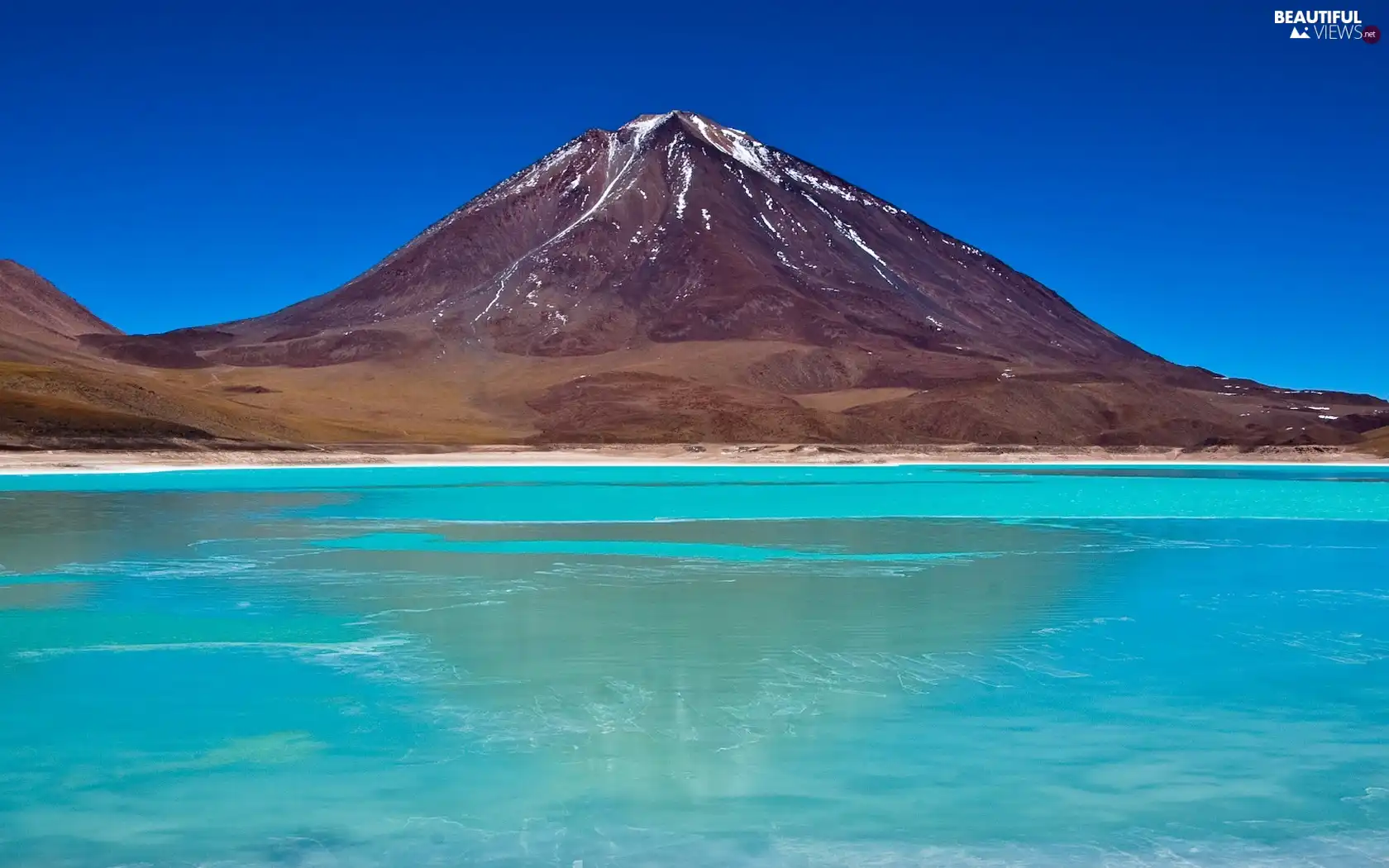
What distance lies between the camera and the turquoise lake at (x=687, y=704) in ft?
26.8

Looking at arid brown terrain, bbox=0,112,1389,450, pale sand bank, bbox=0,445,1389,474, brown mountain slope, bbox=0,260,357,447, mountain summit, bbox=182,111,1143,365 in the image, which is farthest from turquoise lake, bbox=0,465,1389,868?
mountain summit, bbox=182,111,1143,365

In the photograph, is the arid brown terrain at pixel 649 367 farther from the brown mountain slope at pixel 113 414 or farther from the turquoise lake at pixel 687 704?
the turquoise lake at pixel 687 704

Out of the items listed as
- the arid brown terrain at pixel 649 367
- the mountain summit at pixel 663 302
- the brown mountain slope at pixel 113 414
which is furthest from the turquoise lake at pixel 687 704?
the mountain summit at pixel 663 302

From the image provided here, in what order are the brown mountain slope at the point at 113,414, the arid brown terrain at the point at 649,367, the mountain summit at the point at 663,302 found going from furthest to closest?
the mountain summit at the point at 663,302
the arid brown terrain at the point at 649,367
the brown mountain slope at the point at 113,414

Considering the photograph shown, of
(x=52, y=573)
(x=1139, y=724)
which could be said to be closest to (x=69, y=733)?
(x=1139, y=724)

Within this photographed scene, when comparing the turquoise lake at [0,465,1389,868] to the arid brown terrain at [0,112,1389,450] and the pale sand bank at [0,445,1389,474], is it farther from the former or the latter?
the arid brown terrain at [0,112,1389,450]

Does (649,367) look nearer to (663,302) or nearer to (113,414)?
(663,302)

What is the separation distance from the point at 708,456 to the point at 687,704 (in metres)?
78.0

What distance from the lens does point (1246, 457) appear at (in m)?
93.7

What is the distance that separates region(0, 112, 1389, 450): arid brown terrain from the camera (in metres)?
101

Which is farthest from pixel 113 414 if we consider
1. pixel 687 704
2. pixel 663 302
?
pixel 663 302

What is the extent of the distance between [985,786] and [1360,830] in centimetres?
228

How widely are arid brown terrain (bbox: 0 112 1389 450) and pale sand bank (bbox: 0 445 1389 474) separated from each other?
11.5ft

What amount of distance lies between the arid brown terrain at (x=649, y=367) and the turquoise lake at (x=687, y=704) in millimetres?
55264
